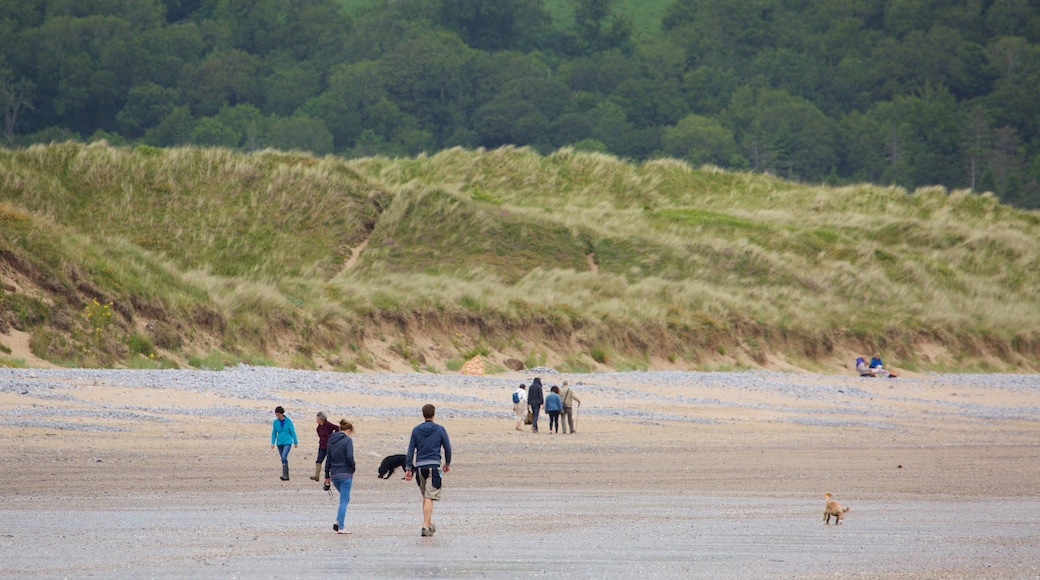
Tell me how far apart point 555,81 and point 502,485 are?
10950cm

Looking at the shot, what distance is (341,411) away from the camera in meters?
22.0

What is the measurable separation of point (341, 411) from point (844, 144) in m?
104

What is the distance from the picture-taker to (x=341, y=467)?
40.4 feet

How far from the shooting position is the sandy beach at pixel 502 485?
36.8 ft

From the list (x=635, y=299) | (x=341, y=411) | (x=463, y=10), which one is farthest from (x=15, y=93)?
(x=341, y=411)

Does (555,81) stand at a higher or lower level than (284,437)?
higher

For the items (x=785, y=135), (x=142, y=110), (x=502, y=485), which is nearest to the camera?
(x=502, y=485)

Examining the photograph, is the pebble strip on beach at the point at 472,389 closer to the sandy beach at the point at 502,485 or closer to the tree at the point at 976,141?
the sandy beach at the point at 502,485

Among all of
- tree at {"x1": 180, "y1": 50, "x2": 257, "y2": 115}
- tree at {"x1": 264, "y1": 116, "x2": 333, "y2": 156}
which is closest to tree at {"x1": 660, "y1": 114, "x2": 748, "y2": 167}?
tree at {"x1": 264, "y1": 116, "x2": 333, "y2": 156}

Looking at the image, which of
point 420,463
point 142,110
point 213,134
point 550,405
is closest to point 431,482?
point 420,463

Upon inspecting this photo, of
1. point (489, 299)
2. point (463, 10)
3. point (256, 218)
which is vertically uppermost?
point (463, 10)

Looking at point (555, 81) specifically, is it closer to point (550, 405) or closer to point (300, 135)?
point (300, 135)

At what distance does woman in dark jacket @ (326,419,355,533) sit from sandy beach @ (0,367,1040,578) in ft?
0.86

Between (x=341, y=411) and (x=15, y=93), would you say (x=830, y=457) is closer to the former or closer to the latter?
(x=341, y=411)
